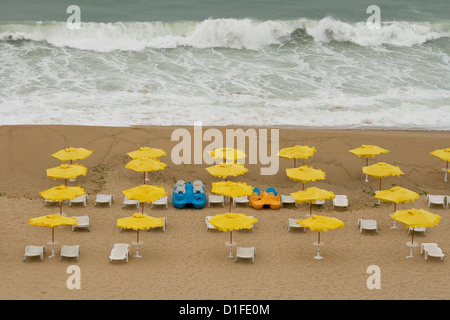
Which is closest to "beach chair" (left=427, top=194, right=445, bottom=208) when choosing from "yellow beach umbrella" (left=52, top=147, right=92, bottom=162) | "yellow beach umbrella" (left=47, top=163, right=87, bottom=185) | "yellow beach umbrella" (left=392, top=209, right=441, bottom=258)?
"yellow beach umbrella" (left=392, top=209, right=441, bottom=258)

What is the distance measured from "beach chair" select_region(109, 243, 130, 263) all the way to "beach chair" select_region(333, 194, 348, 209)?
689cm

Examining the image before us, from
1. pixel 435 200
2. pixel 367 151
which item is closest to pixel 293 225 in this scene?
pixel 367 151

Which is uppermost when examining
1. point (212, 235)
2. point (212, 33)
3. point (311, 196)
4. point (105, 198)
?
point (212, 33)

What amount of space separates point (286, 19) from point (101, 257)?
94.4 feet

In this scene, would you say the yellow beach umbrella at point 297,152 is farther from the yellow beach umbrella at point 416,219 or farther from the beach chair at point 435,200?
the yellow beach umbrella at point 416,219

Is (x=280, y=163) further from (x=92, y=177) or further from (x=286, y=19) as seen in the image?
(x=286, y=19)

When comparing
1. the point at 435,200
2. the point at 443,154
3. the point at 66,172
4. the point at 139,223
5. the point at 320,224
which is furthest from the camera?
the point at 443,154

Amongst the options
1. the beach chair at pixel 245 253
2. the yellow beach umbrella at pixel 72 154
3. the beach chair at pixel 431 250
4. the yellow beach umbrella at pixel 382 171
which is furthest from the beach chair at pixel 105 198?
the beach chair at pixel 431 250

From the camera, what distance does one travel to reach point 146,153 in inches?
925

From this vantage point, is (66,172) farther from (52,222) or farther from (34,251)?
(34,251)

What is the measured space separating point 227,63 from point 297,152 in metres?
15.5

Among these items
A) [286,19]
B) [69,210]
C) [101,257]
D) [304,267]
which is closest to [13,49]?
[286,19]

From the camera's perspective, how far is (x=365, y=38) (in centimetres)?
4266

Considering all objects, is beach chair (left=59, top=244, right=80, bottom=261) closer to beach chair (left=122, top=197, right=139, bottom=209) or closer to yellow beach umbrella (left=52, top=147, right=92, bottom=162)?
beach chair (left=122, top=197, right=139, bottom=209)
